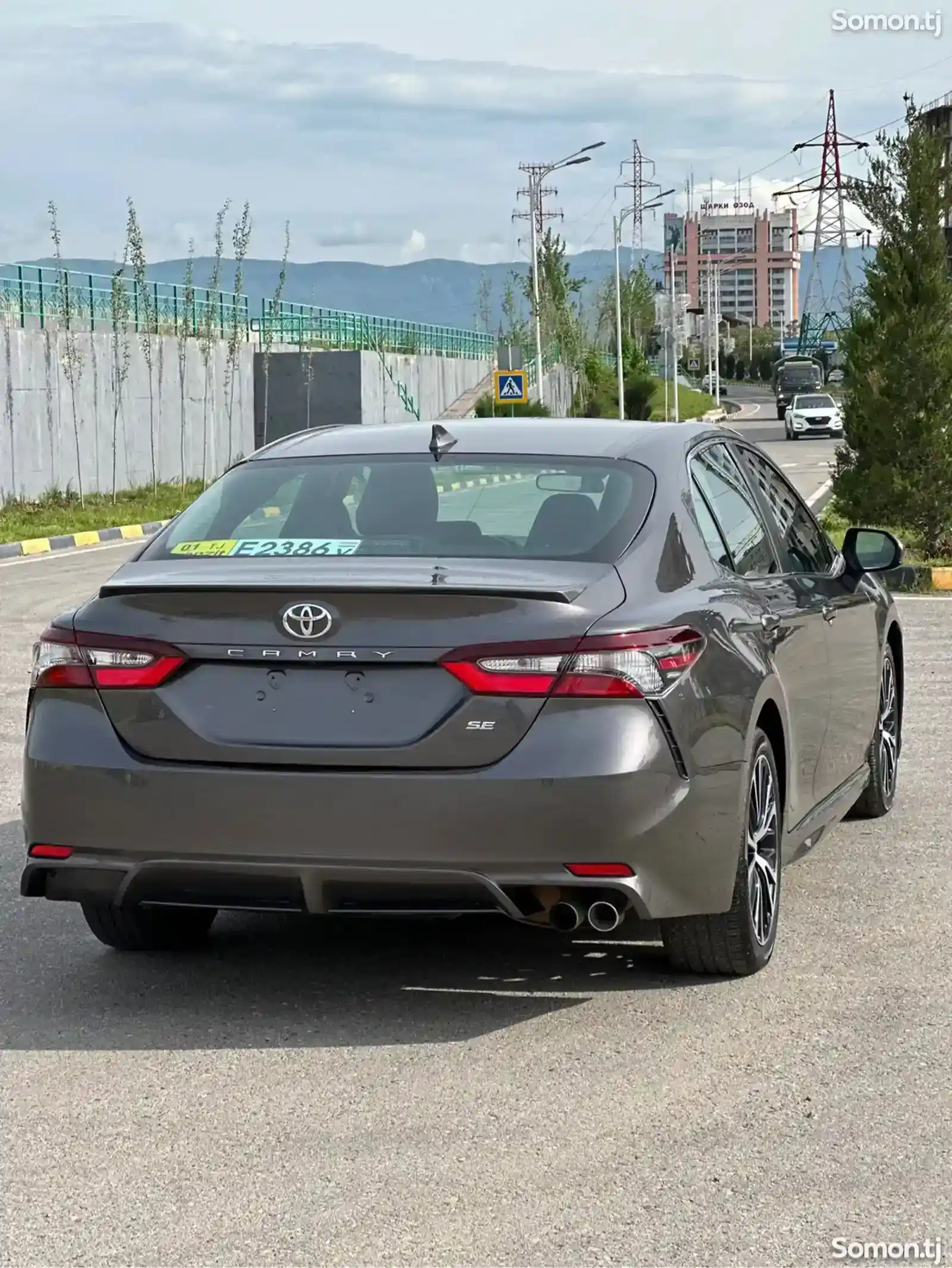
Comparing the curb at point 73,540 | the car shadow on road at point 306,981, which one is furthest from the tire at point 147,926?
the curb at point 73,540

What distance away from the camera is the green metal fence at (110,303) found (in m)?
34.2

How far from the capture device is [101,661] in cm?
518

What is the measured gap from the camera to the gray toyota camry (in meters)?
4.89

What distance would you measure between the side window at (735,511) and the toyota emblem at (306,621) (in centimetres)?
141

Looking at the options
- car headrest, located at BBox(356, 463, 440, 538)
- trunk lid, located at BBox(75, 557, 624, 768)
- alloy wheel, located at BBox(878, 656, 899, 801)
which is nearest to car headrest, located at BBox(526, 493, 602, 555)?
trunk lid, located at BBox(75, 557, 624, 768)

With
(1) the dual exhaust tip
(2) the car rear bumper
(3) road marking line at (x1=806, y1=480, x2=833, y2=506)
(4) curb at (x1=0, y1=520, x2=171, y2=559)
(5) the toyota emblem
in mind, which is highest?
(5) the toyota emblem

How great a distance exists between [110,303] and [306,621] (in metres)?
34.6

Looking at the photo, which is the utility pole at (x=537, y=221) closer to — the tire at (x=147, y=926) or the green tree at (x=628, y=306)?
the green tree at (x=628, y=306)

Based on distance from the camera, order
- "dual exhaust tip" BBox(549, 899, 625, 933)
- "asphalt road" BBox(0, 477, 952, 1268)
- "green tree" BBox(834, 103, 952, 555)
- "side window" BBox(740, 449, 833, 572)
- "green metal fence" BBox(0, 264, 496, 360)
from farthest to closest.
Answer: "green metal fence" BBox(0, 264, 496, 360), "green tree" BBox(834, 103, 952, 555), "side window" BBox(740, 449, 833, 572), "dual exhaust tip" BBox(549, 899, 625, 933), "asphalt road" BBox(0, 477, 952, 1268)

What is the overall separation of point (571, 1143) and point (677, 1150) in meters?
0.22

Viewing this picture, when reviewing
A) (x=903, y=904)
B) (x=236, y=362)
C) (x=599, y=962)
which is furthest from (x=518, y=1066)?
(x=236, y=362)

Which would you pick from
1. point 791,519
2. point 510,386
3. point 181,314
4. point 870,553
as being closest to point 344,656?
point 791,519

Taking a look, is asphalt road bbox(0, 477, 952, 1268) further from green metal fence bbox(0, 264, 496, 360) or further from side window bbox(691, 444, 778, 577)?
green metal fence bbox(0, 264, 496, 360)

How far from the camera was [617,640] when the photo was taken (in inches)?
195
